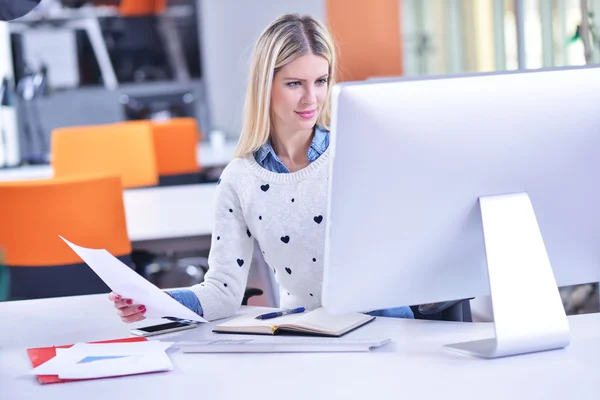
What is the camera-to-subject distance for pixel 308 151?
80.7 inches

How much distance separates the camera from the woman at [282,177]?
1.96 meters

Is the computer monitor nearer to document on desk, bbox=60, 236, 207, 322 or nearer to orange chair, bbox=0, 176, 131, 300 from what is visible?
document on desk, bbox=60, 236, 207, 322

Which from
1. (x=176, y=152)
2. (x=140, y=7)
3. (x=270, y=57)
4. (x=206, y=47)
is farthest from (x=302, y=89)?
(x=140, y=7)

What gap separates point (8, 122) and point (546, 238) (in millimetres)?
5866

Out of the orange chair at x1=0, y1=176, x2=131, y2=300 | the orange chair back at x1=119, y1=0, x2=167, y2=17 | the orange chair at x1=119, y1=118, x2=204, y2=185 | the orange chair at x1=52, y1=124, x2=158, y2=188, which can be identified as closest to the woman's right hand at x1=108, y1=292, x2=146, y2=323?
the orange chair at x1=0, y1=176, x2=131, y2=300

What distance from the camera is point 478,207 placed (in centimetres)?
147

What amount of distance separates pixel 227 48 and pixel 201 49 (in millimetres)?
982

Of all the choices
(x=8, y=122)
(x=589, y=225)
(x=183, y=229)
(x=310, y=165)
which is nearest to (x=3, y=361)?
(x=310, y=165)

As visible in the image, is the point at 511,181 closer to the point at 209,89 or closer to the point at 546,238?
the point at 546,238

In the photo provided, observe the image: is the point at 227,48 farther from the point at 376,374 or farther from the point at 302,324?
the point at 376,374

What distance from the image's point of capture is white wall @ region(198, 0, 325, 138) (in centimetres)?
870

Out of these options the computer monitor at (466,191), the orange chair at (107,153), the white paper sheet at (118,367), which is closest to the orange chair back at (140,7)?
the orange chair at (107,153)

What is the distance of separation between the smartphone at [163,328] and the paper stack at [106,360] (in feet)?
0.27

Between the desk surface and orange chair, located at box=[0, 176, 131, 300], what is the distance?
100 centimetres
